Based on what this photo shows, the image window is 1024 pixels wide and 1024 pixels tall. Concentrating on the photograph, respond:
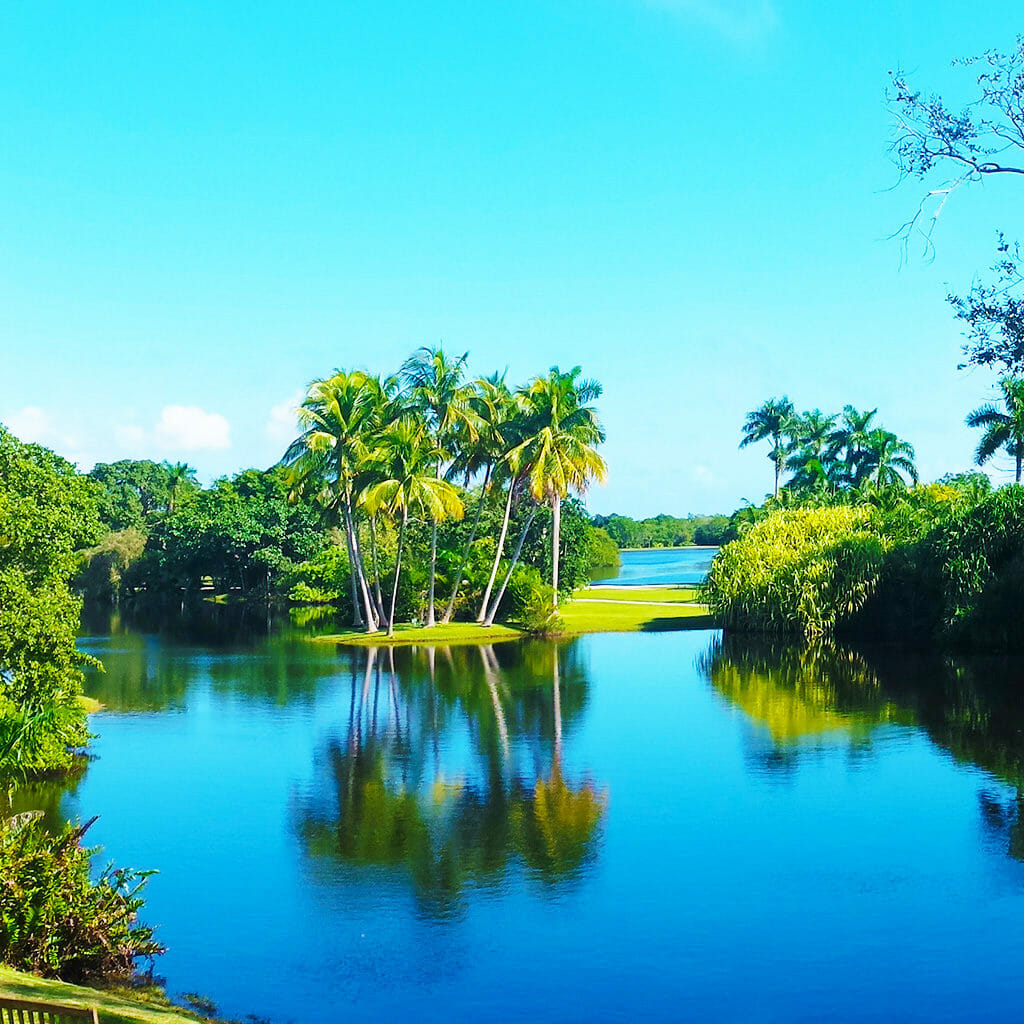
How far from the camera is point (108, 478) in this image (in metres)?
94.1

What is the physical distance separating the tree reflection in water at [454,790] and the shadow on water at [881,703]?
457cm

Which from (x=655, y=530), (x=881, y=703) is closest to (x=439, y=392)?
(x=881, y=703)

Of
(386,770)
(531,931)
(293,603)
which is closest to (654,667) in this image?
(386,770)

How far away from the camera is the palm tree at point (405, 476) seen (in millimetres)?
40594

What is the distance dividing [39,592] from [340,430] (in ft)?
73.7

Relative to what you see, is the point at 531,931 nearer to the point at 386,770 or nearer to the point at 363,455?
the point at 386,770

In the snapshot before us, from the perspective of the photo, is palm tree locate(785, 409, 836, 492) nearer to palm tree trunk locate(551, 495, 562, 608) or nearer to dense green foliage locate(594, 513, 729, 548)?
palm tree trunk locate(551, 495, 562, 608)

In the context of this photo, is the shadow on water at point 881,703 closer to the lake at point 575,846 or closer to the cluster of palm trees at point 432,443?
the lake at point 575,846

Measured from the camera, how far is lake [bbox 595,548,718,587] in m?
83.6

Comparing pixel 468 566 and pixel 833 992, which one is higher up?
pixel 468 566

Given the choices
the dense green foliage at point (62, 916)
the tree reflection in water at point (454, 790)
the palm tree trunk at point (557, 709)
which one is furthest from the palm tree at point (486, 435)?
the dense green foliage at point (62, 916)

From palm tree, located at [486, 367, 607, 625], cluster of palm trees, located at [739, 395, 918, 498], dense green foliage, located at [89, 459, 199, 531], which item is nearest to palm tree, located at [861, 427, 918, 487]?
cluster of palm trees, located at [739, 395, 918, 498]

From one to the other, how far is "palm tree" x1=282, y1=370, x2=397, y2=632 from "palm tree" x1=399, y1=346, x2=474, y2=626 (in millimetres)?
1316

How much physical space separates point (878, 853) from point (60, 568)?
589 inches
